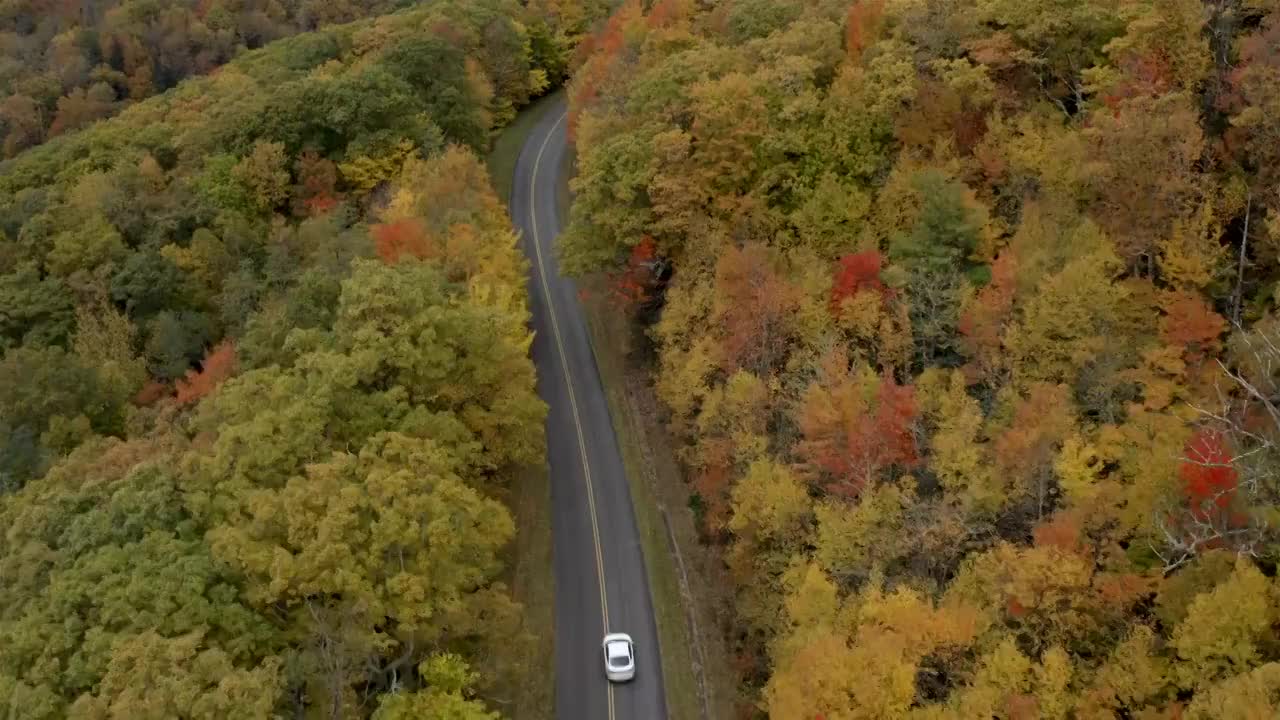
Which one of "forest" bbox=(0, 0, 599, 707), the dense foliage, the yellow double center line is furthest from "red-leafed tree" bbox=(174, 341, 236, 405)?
the dense foliage

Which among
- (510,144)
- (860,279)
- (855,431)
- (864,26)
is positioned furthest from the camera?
(510,144)

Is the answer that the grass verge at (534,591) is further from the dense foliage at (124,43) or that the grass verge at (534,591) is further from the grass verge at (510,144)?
the dense foliage at (124,43)

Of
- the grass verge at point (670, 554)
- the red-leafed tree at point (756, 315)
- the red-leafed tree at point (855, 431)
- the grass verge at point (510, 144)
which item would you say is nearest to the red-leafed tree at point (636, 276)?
the grass verge at point (670, 554)

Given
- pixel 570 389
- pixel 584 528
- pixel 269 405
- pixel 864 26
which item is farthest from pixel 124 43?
pixel 584 528

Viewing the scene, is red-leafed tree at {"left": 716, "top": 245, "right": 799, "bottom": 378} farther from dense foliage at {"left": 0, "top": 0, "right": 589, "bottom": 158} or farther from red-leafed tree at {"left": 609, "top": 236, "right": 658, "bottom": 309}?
dense foliage at {"left": 0, "top": 0, "right": 589, "bottom": 158}

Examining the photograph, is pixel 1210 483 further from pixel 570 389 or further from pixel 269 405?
pixel 570 389

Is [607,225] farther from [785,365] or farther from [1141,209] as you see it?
[1141,209]
